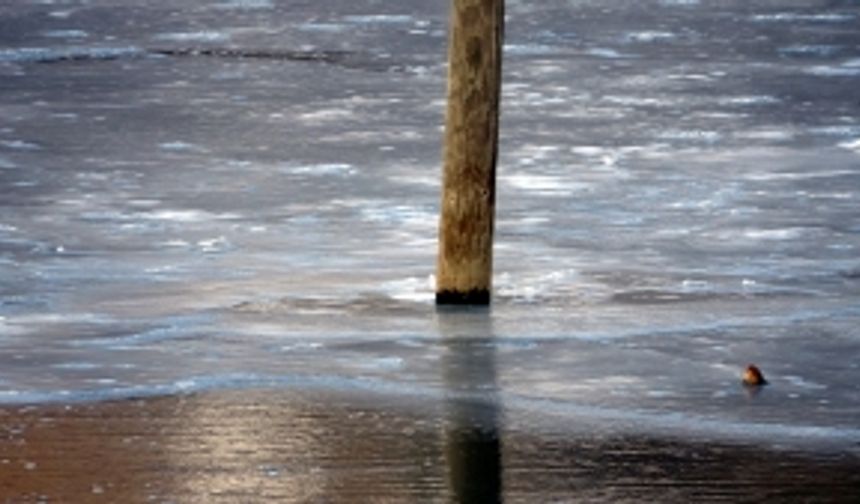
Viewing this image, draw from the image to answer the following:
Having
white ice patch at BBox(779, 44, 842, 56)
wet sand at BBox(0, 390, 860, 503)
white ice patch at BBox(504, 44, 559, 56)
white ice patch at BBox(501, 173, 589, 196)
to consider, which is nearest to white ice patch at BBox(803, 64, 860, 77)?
white ice patch at BBox(779, 44, 842, 56)

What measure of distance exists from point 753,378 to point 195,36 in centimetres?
1712

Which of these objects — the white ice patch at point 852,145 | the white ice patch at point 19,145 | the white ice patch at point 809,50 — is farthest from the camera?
the white ice patch at point 809,50

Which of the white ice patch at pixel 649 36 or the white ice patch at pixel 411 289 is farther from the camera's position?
the white ice patch at pixel 649 36

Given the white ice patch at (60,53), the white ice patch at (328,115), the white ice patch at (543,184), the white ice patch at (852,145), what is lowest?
the white ice patch at (60,53)

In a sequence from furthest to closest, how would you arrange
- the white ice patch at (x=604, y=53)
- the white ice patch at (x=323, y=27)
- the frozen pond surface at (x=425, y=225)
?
the white ice patch at (x=323, y=27) → the white ice patch at (x=604, y=53) → the frozen pond surface at (x=425, y=225)

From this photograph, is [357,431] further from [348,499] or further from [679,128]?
[679,128]

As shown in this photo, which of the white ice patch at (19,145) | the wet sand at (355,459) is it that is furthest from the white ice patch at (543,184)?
the wet sand at (355,459)

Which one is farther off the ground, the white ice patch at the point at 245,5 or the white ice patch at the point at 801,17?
the white ice patch at the point at 245,5

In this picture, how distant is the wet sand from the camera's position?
6.68 meters

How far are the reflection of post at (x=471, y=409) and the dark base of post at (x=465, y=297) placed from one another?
5.9 inches

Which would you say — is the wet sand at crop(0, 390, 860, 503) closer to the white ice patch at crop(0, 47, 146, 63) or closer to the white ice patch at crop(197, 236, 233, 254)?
the white ice patch at crop(197, 236, 233, 254)

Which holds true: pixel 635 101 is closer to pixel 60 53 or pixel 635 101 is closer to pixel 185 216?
pixel 185 216

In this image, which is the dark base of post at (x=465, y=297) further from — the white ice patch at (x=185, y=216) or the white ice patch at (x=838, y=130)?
the white ice patch at (x=838, y=130)

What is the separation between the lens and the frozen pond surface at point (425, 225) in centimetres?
862
